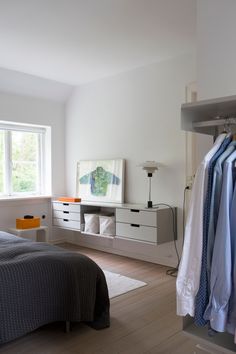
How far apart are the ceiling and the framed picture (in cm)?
135

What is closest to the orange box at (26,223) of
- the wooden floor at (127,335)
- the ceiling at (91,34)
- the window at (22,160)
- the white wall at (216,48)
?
the window at (22,160)

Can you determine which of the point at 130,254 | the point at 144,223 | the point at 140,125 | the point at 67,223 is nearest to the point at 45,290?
the point at 144,223

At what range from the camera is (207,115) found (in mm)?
1546

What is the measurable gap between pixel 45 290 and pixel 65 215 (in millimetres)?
2628

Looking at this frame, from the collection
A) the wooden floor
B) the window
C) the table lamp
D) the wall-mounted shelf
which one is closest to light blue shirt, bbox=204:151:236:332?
the wall-mounted shelf

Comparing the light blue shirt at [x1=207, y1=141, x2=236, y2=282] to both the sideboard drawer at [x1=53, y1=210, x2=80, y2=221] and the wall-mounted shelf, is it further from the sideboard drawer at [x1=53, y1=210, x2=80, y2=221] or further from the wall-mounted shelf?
the sideboard drawer at [x1=53, y1=210, x2=80, y2=221]

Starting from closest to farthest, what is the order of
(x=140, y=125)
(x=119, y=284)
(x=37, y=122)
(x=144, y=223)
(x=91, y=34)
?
(x=91, y=34)
(x=119, y=284)
(x=144, y=223)
(x=140, y=125)
(x=37, y=122)

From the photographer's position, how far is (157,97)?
412cm

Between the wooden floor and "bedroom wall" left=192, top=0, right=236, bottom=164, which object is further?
the wooden floor

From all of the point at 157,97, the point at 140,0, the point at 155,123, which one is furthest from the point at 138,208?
the point at 140,0

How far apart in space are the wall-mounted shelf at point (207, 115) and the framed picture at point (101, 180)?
2.89 m

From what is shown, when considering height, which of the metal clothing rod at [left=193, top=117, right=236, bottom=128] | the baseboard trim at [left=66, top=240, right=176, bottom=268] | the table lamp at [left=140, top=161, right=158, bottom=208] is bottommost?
the baseboard trim at [left=66, top=240, right=176, bottom=268]

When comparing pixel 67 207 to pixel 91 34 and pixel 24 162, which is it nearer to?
pixel 24 162

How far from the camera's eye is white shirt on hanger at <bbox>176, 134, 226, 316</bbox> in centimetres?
122
